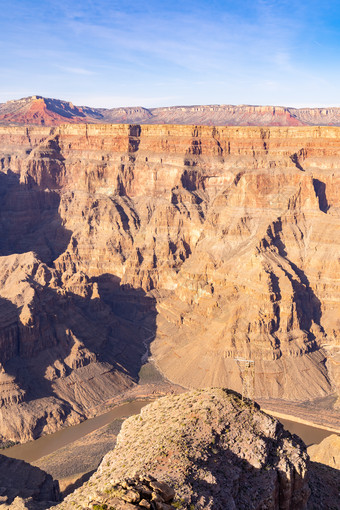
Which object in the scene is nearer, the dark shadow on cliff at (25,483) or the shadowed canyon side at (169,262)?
the dark shadow on cliff at (25,483)

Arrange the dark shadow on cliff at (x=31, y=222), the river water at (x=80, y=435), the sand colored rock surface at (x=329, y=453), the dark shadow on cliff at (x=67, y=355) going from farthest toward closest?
Answer: the dark shadow on cliff at (x=31, y=222) → the dark shadow on cliff at (x=67, y=355) → the river water at (x=80, y=435) → the sand colored rock surface at (x=329, y=453)

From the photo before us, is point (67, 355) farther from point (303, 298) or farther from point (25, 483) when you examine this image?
point (303, 298)

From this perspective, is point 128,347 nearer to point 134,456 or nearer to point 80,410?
point 80,410

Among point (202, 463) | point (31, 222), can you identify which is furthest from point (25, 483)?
point (31, 222)

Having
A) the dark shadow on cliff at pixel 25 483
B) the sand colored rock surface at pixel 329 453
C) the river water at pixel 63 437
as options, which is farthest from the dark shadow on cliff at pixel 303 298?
the dark shadow on cliff at pixel 25 483

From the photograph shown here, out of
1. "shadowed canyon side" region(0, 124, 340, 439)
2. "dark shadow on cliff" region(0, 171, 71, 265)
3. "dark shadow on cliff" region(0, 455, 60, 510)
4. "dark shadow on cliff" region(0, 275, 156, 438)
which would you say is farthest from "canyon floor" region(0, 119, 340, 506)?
"dark shadow on cliff" region(0, 455, 60, 510)

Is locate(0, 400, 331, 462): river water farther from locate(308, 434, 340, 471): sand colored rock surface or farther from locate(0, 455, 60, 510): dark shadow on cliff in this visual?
locate(308, 434, 340, 471): sand colored rock surface

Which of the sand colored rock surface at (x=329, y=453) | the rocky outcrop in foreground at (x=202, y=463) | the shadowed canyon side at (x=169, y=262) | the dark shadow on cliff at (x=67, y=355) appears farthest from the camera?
the shadowed canyon side at (x=169, y=262)

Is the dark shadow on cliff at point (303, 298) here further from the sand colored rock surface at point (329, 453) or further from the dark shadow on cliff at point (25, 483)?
the dark shadow on cliff at point (25, 483)
